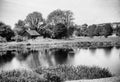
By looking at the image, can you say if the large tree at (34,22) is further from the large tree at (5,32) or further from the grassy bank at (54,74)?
the grassy bank at (54,74)

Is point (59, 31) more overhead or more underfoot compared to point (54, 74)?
more overhead

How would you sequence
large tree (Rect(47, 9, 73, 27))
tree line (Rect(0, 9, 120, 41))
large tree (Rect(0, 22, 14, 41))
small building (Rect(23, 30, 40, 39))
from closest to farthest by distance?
large tree (Rect(47, 9, 73, 27)), large tree (Rect(0, 22, 14, 41)), tree line (Rect(0, 9, 120, 41)), small building (Rect(23, 30, 40, 39))

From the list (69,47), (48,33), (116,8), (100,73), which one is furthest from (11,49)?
(116,8)

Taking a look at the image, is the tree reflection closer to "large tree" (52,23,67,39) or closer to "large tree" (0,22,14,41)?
"large tree" (0,22,14,41)

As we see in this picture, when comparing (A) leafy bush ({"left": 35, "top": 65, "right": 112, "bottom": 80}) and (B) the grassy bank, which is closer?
(B) the grassy bank

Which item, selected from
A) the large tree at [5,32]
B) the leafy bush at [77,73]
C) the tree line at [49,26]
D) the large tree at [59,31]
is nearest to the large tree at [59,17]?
the tree line at [49,26]

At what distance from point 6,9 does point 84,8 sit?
3471 mm

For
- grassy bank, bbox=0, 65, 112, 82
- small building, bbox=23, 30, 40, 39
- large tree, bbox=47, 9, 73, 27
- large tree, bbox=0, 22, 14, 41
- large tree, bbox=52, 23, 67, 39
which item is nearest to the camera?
grassy bank, bbox=0, 65, 112, 82

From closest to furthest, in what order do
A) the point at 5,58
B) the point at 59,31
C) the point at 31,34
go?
1. the point at 5,58
2. the point at 59,31
3. the point at 31,34

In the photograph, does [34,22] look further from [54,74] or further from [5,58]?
[54,74]

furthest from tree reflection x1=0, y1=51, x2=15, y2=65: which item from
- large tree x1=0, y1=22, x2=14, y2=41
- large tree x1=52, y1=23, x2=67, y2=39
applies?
large tree x1=52, y1=23, x2=67, y2=39

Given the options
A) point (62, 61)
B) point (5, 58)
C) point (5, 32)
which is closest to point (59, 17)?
point (5, 32)

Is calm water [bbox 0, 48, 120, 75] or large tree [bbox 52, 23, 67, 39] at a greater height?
large tree [bbox 52, 23, 67, 39]

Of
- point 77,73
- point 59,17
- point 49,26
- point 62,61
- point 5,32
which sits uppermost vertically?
point 59,17
